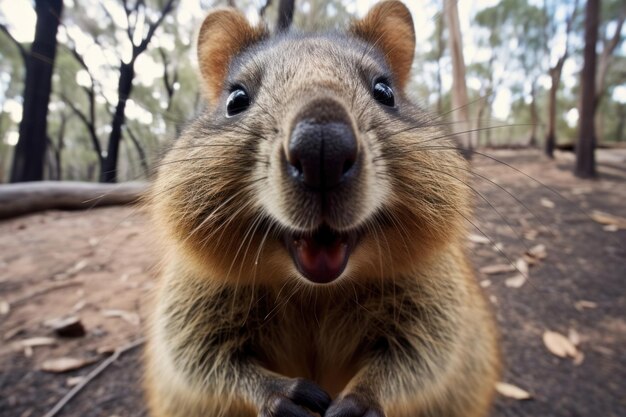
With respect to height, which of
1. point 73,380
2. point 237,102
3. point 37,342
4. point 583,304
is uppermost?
point 237,102

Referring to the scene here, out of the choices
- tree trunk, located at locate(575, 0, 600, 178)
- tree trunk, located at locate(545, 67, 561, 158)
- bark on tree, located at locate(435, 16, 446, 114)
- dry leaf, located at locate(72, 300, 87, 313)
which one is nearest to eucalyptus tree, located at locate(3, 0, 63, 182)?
dry leaf, located at locate(72, 300, 87, 313)

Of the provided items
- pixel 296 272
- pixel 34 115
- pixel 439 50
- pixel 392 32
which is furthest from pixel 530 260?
pixel 439 50

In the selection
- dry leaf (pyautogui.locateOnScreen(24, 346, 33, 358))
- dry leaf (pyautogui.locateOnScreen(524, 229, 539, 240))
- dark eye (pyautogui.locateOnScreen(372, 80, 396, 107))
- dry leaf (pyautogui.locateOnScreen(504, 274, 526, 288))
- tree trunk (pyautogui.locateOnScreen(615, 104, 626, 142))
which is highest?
tree trunk (pyautogui.locateOnScreen(615, 104, 626, 142))

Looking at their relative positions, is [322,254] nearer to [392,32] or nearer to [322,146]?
[322,146]

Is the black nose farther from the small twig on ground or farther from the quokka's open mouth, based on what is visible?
the small twig on ground

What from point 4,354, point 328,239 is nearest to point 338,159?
point 328,239

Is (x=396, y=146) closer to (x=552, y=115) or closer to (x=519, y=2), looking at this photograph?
(x=552, y=115)

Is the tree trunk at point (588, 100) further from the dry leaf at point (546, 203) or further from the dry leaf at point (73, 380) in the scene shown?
the dry leaf at point (73, 380)
